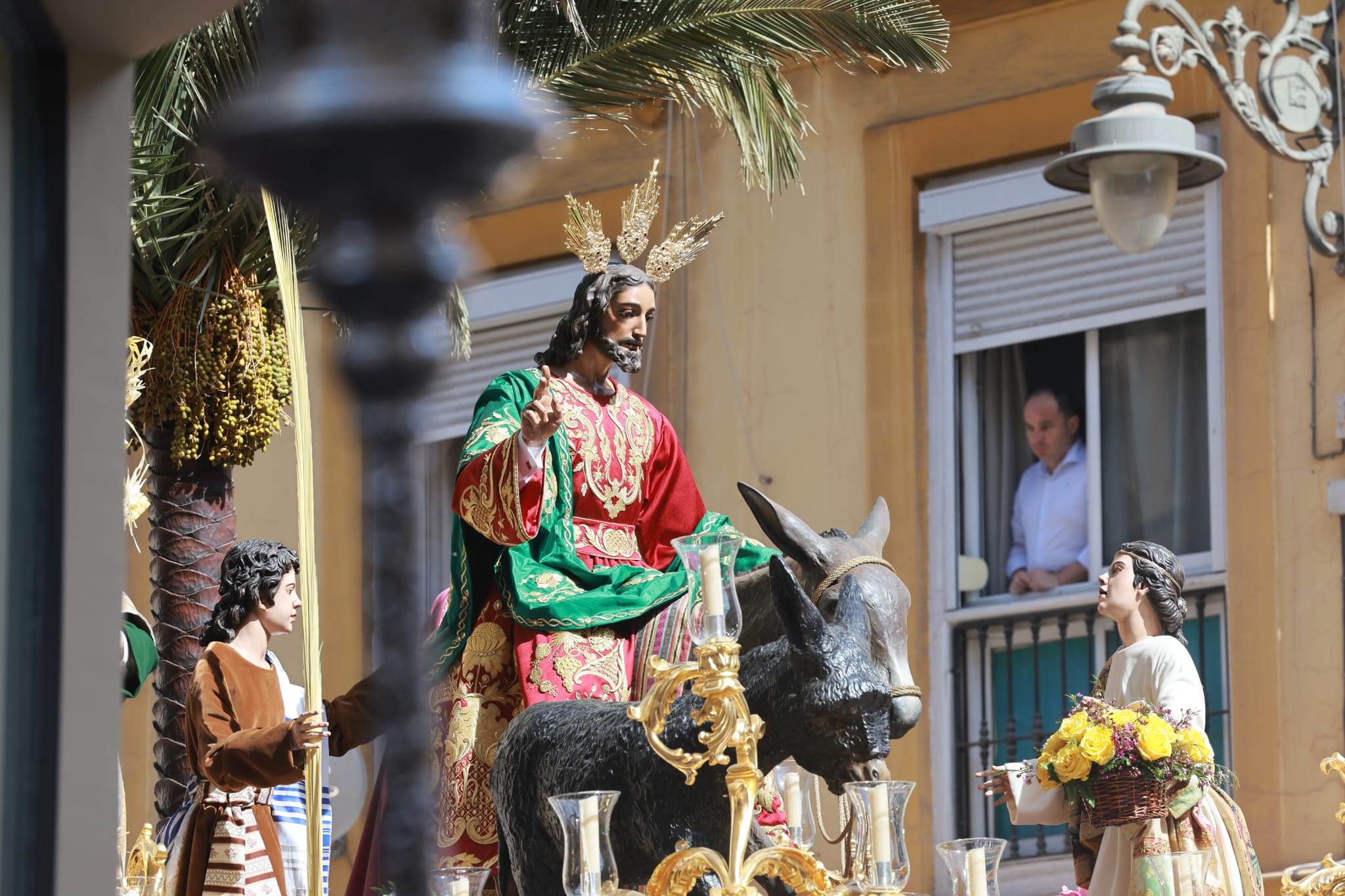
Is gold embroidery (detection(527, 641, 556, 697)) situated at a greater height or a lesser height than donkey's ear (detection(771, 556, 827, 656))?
lesser

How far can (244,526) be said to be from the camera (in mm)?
13773

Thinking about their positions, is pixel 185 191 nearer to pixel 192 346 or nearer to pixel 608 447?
pixel 192 346

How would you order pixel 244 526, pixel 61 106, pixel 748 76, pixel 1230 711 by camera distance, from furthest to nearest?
1. pixel 244 526
2. pixel 1230 711
3. pixel 748 76
4. pixel 61 106

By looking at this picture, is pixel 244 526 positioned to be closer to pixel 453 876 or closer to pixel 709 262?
pixel 709 262

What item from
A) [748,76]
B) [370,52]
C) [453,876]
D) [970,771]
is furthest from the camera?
[970,771]

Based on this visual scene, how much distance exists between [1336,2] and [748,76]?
2969 millimetres

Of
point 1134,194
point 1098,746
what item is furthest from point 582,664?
point 1134,194

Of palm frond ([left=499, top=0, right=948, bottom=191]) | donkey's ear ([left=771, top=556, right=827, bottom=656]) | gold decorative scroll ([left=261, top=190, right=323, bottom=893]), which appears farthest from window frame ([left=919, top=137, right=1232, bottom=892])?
donkey's ear ([left=771, top=556, right=827, bottom=656])

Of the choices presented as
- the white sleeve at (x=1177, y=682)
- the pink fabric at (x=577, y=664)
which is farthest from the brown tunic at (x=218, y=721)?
the white sleeve at (x=1177, y=682)

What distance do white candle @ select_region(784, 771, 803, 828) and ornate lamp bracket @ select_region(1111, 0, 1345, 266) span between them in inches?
149

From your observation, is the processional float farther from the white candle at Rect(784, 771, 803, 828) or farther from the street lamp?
the street lamp

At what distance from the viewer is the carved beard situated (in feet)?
21.5

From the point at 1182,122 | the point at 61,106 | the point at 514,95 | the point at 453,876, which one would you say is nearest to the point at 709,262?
the point at 1182,122

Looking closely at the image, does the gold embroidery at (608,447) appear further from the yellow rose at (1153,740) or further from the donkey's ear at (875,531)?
the yellow rose at (1153,740)
